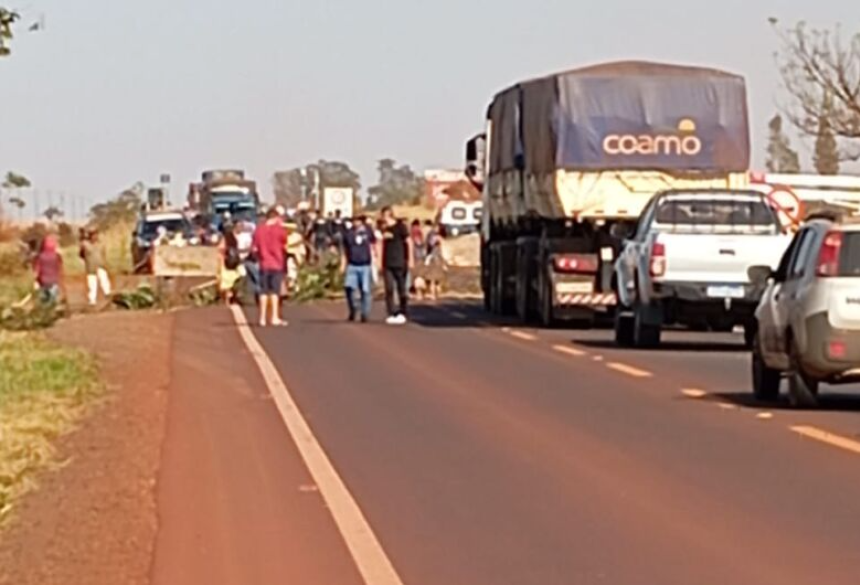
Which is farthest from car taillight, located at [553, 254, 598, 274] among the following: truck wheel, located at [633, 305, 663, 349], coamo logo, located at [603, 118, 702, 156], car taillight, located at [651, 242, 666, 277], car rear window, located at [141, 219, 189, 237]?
car rear window, located at [141, 219, 189, 237]

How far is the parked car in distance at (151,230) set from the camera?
208 ft

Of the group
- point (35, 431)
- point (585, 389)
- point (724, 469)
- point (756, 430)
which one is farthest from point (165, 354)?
point (724, 469)

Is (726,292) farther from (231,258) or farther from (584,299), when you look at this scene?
(231,258)

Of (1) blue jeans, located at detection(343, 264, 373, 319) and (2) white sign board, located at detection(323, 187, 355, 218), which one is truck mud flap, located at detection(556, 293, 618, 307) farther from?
(2) white sign board, located at detection(323, 187, 355, 218)

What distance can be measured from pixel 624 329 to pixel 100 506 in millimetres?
16924

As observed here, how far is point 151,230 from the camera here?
219ft

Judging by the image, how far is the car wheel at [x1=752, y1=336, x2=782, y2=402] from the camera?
20.0 metres

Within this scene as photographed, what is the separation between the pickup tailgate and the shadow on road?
18.5ft

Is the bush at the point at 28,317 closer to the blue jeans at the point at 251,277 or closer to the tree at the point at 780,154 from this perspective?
the blue jeans at the point at 251,277

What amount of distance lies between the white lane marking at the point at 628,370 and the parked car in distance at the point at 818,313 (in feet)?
11.9

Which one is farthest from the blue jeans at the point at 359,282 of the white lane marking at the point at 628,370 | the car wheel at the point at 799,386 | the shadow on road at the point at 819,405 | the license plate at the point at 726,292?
the car wheel at the point at 799,386

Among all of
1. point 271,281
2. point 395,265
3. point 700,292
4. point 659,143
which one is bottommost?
point 271,281

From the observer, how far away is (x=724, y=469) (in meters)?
14.7

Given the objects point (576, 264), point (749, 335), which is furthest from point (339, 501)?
point (576, 264)
